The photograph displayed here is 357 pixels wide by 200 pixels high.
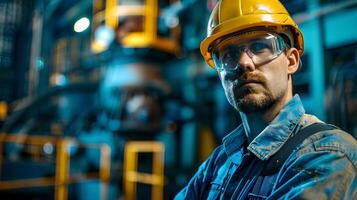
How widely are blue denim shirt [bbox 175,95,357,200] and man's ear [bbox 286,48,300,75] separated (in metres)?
0.17

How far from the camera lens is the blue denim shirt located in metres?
0.96

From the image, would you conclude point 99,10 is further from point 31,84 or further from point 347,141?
point 347,141

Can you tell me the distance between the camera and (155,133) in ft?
20.1

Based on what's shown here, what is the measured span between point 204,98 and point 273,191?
4724mm

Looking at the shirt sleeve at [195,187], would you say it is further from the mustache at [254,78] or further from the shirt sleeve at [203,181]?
the mustache at [254,78]

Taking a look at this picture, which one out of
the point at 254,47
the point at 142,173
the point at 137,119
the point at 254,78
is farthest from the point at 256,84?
the point at 142,173

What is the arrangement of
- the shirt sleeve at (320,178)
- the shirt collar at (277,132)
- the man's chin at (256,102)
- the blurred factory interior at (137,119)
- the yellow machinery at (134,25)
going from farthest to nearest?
the yellow machinery at (134,25), the blurred factory interior at (137,119), the man's chin at (256,102), the shirt collar at (277,132), the shirt sleeve at (320,178)

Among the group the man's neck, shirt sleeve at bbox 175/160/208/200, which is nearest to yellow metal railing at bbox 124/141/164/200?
shirt sleeve at bbox 175/160/208/200

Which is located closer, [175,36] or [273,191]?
[273,191]

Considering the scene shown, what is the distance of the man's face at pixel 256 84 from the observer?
1.32 metres

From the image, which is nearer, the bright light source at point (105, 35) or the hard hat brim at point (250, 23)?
the hard hat brim at point (250, 23)

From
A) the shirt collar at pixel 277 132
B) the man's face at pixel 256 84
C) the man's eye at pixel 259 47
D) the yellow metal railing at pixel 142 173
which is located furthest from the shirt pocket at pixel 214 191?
the yellow metal railing at pixel 142 173

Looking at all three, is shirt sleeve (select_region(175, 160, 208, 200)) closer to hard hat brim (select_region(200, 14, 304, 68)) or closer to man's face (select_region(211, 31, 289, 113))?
man's face (select_region(211, 31, 289, 113))

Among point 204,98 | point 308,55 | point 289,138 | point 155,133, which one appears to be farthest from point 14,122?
point 289,138
